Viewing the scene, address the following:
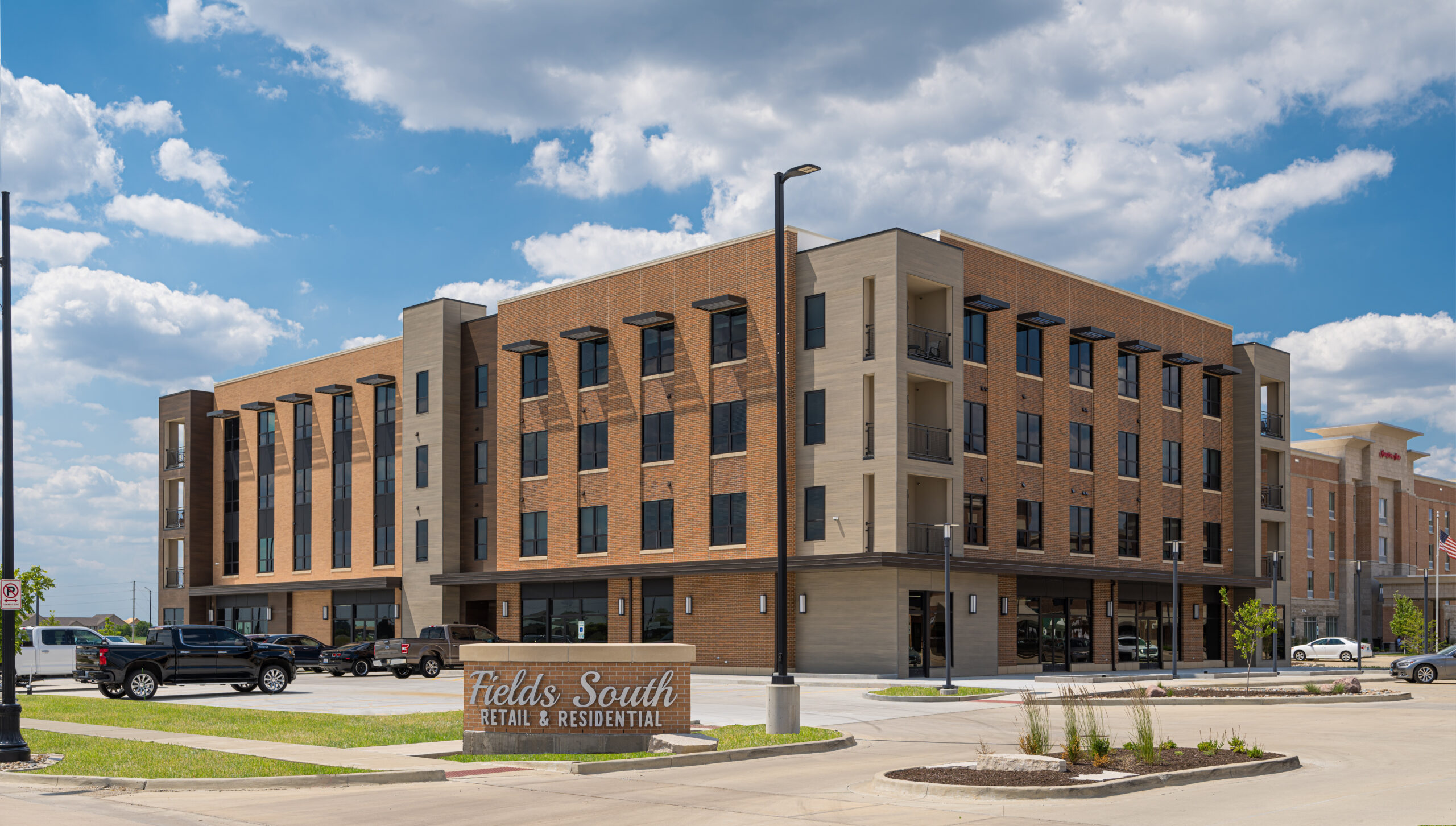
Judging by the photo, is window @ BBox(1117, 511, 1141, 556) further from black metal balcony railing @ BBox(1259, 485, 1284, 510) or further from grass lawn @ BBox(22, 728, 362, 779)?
grass lawn @ BBox(22, 728, 362, 779)

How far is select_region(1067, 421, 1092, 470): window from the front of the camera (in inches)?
1996

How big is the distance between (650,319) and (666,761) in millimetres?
31090

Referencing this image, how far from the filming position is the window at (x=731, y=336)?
150 ft

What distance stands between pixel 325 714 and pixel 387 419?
3604 centimetres

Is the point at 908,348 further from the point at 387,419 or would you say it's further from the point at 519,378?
the point at 387,419

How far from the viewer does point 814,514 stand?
43594mm

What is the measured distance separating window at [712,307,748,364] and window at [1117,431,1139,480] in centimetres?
1729

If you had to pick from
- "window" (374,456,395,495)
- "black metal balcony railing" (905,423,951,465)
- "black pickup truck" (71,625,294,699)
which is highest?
"black metal balcony railing" (905,423,951,465)

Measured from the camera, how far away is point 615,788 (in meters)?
15.8

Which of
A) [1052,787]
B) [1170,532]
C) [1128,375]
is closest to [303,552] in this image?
[1128,375]

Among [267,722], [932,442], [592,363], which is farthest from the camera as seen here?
[592,363]

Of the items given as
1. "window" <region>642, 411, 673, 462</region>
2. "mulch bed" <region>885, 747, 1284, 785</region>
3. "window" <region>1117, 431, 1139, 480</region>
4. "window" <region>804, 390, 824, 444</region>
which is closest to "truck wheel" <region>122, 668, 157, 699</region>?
"window" <region>642, 411, 673, 462</region>

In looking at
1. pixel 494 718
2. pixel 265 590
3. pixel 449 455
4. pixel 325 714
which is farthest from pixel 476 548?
pixel 494 718

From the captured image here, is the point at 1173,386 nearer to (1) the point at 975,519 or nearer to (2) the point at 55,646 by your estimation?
(1) the point at 975,519
